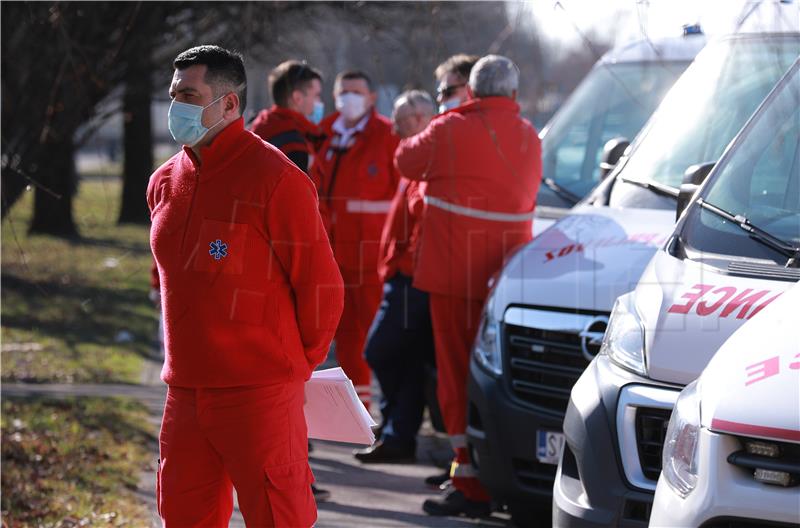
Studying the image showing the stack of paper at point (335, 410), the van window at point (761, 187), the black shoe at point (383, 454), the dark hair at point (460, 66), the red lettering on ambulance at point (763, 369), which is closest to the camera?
the red lettering on ambulance at point (763, 369)

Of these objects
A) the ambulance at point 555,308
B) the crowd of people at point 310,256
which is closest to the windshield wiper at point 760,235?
the ambulance at point 555,308

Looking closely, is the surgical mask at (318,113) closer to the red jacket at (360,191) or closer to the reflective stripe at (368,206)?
the red jacket at (360,191)

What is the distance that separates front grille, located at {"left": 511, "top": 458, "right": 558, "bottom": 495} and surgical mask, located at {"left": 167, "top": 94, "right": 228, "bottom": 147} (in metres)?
2.47

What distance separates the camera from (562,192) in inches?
322

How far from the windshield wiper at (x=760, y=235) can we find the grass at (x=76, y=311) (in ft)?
10.9

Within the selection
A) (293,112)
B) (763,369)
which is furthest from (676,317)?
(293,112)

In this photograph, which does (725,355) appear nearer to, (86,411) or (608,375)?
(608,375)

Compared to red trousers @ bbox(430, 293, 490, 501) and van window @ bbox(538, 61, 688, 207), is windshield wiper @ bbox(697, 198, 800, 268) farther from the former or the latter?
van window @ bbox(538, 61, 688, 207)

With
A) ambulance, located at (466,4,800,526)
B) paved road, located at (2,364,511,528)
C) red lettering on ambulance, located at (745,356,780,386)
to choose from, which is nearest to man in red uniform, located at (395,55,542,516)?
paved road, located at (2,364,511,528)

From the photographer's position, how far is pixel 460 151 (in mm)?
6566

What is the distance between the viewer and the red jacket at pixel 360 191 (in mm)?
8055

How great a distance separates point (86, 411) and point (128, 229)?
50.2 feet

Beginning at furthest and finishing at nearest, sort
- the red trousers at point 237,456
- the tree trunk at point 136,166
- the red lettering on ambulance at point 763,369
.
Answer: the tree trunk at point 136,166, the red trousers at point 237,456, the red lettering on ambulance at point 763,369

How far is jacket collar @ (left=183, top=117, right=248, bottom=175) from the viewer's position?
4137 millimetres
